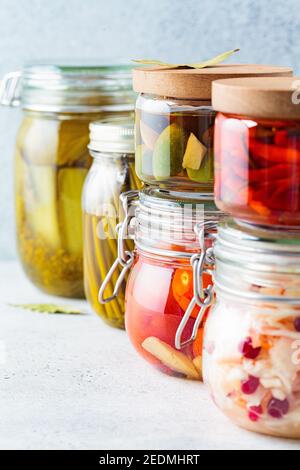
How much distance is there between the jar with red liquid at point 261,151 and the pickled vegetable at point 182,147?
0.32ft

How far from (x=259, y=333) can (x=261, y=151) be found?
0.16 m

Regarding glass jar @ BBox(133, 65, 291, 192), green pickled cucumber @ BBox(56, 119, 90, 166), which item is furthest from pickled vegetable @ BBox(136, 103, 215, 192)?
green pickled cucumber @ BBox(56, 119, 90, 166)

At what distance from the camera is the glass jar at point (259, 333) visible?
2.66 feet

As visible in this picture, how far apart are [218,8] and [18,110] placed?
37 cm

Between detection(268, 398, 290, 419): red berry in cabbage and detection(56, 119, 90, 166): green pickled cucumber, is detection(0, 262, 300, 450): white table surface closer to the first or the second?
detection(268, 398, 290, 419): red berry in cabbage

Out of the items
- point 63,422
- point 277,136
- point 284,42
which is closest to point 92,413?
point 63,422

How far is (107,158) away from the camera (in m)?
1.17

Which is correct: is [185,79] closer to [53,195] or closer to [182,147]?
[182,147]

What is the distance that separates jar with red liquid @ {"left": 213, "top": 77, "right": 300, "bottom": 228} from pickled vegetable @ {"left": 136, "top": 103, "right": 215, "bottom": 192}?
0.10 meters

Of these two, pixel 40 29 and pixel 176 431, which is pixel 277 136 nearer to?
pixel 176 431

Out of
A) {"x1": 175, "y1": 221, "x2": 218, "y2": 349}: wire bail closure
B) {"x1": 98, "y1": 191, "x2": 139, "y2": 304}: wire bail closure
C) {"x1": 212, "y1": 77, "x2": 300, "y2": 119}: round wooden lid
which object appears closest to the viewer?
{"x1": 212, "y1": 77, "x2": 300, "y2": 119}: round wooden lid

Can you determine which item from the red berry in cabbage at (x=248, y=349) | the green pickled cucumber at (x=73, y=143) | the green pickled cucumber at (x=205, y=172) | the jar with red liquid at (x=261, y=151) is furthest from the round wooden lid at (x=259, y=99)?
the green pickled cucumber at (x=73, y=143)

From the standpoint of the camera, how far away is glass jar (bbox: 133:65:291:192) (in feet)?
3.02

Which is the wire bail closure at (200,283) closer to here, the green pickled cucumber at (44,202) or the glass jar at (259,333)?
the glass jar at (259,333)
